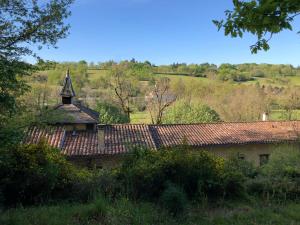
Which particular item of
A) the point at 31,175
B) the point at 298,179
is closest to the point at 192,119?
the point at 298,179

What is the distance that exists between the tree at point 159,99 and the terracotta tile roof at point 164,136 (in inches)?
654

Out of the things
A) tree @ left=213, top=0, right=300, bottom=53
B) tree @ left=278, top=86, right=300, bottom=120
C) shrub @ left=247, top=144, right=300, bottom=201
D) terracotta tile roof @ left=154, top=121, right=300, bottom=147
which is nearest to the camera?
tree @ left=213, top=0, right=300, bottom=53

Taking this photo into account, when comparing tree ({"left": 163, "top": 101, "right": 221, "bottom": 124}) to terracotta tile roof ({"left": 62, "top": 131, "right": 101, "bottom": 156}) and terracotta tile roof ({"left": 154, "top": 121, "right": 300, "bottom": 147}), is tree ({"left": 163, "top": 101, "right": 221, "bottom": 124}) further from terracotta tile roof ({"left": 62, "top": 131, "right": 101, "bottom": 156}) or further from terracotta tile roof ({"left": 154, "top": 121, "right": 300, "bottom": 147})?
terracotta tile roof ({"left": 62, "top": 131, "right": 101, "bottom": 156})

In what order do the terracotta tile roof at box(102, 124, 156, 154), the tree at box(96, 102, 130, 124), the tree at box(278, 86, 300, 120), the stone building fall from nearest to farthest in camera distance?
1. the stone building
2. the terracotta tile roof at box(102, 124, 156, 154)
3. the tree at box(96, 102, 130, 124)
4. the tree at box(278, 86, 300, 120)

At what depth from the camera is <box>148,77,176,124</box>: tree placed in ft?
143

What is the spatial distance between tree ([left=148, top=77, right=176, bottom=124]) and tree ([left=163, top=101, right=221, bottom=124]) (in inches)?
140

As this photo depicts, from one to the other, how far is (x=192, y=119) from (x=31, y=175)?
1214 inches

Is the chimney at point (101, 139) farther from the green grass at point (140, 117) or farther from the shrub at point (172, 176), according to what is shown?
the green grass at point (140, 117)

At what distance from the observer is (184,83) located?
5244 centimetres

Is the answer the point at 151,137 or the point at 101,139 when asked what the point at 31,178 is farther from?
the point at 151,137

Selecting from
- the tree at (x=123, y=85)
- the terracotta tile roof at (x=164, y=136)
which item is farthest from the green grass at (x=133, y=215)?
the tree at (x=123, y=85)

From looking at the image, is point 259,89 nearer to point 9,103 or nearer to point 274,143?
point 274,143

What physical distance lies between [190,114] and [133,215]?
31.5 m

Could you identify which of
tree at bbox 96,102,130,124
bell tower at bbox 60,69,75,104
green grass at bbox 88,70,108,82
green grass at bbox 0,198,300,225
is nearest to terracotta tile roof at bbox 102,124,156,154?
bell tower at bbox 60,69,75,104
